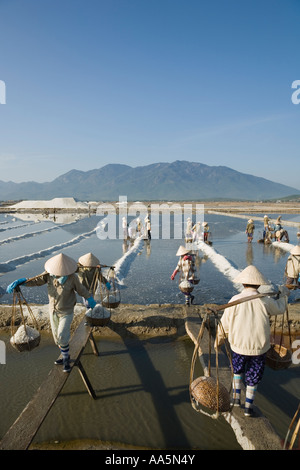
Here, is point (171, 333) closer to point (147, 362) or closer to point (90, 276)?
point (147, 362)

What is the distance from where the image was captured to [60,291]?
389 cm

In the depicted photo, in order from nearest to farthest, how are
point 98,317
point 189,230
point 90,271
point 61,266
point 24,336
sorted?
point 61,266, point 24,336, point 98,317, point 90,271, point 189,230

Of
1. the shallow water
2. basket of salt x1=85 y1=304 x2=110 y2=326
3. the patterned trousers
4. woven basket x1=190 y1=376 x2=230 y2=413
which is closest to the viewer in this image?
woven basket x1=190 y1=376 x2=230 y2=413

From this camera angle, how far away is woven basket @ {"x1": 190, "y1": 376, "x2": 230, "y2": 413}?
9.74 feet

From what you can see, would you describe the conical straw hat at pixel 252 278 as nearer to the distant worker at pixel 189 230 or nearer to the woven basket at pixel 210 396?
the woven basket at pixel 210 396

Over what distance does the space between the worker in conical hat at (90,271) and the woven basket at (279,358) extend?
3.13 metres

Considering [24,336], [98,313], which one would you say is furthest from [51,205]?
[24,336]

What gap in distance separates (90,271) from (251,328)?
365cm

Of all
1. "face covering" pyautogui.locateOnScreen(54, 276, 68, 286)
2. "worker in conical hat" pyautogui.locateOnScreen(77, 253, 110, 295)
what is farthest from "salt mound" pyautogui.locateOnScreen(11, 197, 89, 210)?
"face covering" pyautogui.locateOnScreen(54, 276, 68, 286)

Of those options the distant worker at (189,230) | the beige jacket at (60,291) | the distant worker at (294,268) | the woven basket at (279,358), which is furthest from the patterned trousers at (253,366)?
the distant worker at (189,230)

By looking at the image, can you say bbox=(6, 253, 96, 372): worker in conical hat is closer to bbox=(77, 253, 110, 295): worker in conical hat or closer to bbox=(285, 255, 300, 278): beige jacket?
bbox=(77, 253, 110, 295): worker in conical hat

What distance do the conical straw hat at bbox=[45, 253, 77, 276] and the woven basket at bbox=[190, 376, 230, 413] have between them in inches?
87.8

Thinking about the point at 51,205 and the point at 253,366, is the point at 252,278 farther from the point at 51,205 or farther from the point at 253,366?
the point at 51,205
